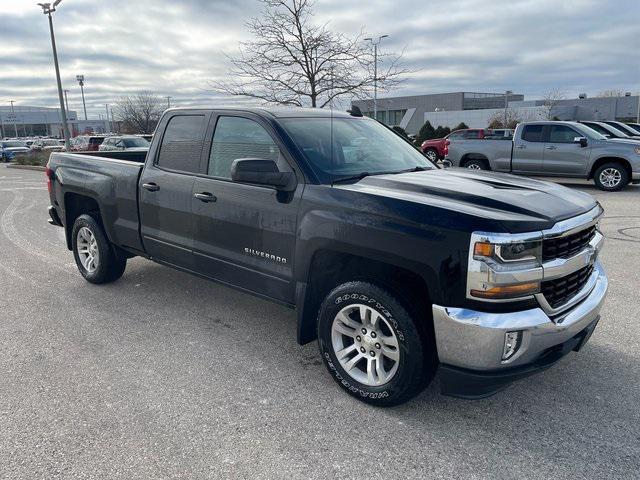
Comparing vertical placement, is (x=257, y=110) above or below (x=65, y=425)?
above

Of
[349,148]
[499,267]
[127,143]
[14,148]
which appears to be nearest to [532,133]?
[349,148]

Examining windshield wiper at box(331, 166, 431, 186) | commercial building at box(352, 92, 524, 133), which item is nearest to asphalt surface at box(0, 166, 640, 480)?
windshield wiper at box(331, 166, 431, 186)

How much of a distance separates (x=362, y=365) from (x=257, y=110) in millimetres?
2055

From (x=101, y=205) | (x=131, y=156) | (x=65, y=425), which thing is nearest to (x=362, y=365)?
(x=65, y=425)

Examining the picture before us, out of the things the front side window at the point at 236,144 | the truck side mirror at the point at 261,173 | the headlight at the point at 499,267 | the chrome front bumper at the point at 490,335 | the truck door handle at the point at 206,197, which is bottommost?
the chrome front bumper at the point at 490,335

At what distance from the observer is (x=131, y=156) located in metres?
6.67

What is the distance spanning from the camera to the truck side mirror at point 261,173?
11.3 feet

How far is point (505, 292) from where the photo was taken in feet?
9.01

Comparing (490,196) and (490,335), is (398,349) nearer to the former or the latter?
(490,335)

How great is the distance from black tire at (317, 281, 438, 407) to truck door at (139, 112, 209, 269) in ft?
5.48

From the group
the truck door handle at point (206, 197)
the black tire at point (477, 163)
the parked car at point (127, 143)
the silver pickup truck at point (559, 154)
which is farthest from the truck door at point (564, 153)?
the parked car at point (127, 143)

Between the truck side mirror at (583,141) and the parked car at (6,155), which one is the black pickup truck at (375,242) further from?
the parked car at (6,155)

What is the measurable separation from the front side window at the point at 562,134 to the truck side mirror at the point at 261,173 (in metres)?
12.5

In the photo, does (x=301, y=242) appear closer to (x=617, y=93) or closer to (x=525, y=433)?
(x=525, y=433)
